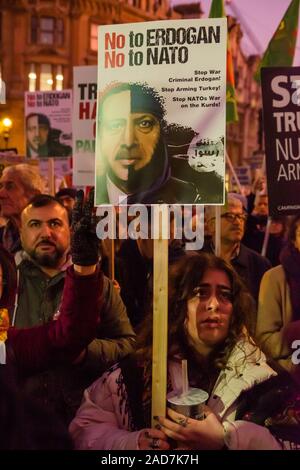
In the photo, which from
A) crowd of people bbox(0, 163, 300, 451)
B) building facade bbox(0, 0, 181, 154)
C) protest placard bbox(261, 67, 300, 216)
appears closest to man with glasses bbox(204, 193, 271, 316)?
protest placard bbox(261, 67, 300, 216)

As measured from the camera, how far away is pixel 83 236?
10.9ft

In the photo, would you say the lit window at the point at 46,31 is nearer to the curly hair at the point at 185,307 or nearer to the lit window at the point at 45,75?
the lit window at the point at 45,75

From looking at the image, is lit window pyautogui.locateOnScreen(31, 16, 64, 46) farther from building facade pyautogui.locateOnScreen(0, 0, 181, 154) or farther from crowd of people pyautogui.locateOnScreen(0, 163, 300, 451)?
crowd of people pyautogui.locateOnScreen(0, 163, 300, 451)

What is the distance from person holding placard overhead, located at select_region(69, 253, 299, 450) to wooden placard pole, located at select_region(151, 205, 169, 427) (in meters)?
0.07

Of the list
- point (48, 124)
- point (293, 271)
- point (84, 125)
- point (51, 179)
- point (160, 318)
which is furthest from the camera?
point (48, 124)

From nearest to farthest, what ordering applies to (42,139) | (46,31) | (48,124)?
(42,139) < (48,124) < (46,31)

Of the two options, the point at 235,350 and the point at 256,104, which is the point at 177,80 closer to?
the point at 235,350

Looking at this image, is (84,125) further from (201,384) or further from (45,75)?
(45,75)

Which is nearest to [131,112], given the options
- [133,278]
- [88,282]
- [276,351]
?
[88,282]

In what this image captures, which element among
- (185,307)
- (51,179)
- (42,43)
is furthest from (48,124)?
(42,43)

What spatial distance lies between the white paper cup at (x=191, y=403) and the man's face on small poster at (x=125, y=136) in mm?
1155

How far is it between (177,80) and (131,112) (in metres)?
0.29

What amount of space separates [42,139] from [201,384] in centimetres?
630

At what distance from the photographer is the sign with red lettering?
6.36 metres
